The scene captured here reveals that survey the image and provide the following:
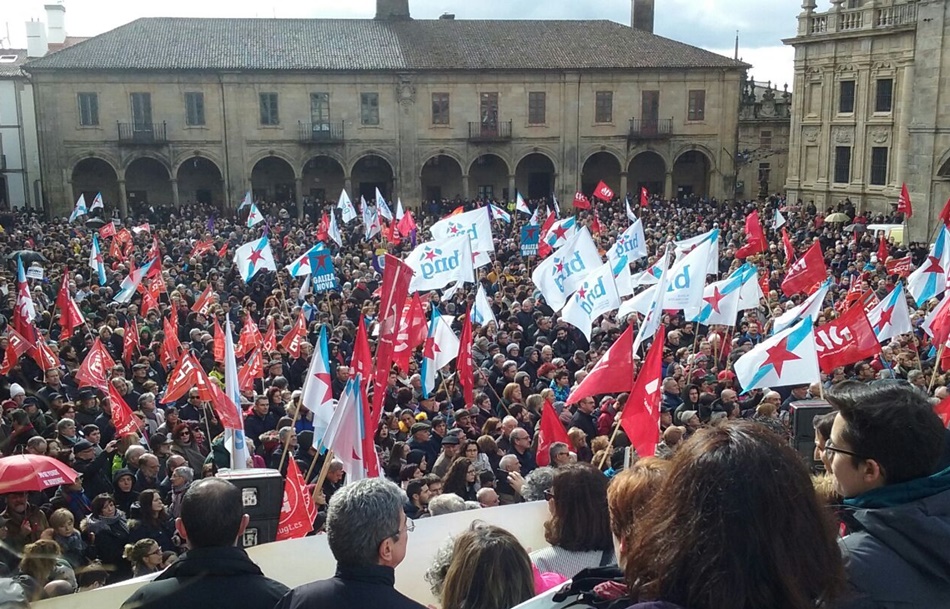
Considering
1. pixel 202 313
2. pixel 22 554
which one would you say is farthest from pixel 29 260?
pixel 22 554

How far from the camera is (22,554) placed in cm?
569

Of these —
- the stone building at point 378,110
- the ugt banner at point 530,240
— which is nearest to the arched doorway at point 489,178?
the stone building at point 378,110

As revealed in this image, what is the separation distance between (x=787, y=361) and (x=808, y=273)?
24.1ft

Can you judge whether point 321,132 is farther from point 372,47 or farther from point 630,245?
point 630,245

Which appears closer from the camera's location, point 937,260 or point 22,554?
point 22,554

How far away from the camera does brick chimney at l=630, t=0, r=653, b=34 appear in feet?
167

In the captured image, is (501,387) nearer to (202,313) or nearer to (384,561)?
(202,313)

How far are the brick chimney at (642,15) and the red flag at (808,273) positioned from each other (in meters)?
37.3

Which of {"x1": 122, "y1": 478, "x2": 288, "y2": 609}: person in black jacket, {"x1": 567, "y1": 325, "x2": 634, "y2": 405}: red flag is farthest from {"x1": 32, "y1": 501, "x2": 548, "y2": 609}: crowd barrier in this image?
{"x1": 567, "y1": 325, "x2": 634, "y2": 405}: red flag

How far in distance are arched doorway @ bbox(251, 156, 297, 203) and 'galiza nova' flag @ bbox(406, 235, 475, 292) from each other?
32.1 meters

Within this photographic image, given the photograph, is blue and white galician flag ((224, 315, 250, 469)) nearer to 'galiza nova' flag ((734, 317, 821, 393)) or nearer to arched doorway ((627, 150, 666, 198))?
'galiza nova' flag ((734, 317, 821, 393))

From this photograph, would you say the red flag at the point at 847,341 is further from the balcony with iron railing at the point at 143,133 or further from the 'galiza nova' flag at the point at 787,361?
the balcony with iron railing at the point at 143,133

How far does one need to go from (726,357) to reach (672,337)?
885mm

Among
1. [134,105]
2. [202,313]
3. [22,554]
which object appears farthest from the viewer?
[134,105]
